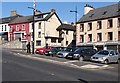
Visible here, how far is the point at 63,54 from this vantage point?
110 ft

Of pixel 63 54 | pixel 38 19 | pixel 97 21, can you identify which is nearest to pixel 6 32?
pixel 38 19

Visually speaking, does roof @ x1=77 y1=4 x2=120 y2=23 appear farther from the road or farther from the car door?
the road

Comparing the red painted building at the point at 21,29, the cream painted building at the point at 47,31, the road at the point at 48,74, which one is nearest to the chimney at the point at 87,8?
the cream painted building at the point at 47,31

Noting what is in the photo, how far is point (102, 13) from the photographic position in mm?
53969

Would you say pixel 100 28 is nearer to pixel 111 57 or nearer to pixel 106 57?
pixel 111 57

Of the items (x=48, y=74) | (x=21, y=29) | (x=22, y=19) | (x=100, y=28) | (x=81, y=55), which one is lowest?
(x=48, y=74)

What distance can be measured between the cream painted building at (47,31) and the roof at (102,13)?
33.2 ft

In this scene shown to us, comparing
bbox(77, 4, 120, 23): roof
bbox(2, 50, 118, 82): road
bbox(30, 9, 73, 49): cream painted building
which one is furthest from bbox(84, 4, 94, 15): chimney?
bbox(2, 50, 118, 82): road

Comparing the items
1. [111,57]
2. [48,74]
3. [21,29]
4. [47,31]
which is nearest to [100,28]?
[47,31]

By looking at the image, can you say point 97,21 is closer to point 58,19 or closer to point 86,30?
point 86,30

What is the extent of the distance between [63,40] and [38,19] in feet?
27.9

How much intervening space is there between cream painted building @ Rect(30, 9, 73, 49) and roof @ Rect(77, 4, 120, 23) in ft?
33.2

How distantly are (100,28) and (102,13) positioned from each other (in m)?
3.93

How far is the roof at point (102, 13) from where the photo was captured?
167 ft
